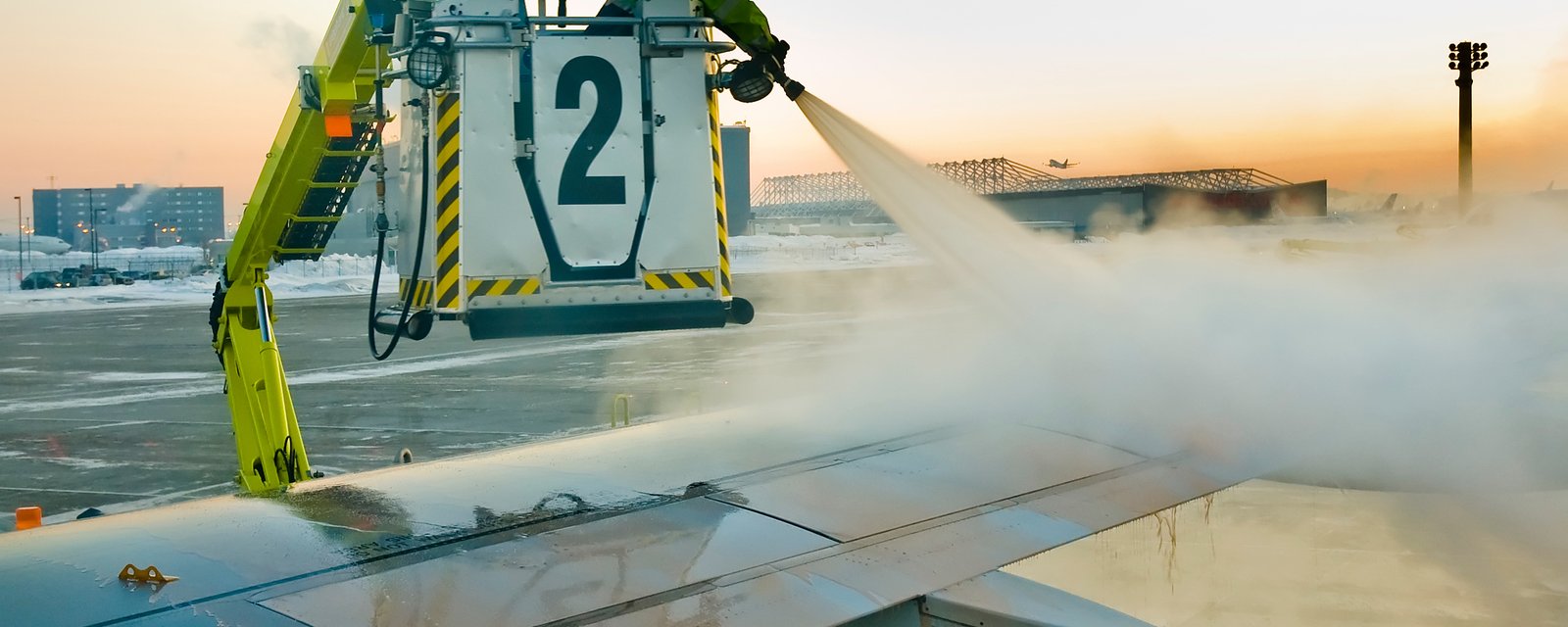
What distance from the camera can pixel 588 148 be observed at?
191 inches

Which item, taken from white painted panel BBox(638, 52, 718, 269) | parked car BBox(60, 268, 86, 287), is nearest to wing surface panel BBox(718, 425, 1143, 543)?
white painted panel BBox(638, 52, 718, 269)

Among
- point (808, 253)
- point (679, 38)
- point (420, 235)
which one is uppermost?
point (808, 253)

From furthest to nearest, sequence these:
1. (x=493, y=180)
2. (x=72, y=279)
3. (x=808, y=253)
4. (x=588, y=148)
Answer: (x=808, y=253) → (x=72, y=279) → (x=588, y=148) → (x=493, y=180)

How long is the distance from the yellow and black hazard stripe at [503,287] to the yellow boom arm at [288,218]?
159 cm

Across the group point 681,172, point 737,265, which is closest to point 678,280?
point 681,172

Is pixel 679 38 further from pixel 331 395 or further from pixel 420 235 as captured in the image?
pixel 331 395

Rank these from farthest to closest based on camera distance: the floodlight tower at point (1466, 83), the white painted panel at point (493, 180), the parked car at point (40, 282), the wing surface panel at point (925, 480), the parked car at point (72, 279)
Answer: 1. the parked car at point (72, 279)
2. the parked car at point (40, 282)
3. the floodlight tower at point (1466, 83)
4. the white painted panel at point (493, 180)
5. the wing surface panel at point (925, 480)

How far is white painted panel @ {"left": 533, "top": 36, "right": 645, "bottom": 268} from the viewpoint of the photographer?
478cm

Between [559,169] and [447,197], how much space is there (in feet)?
1.42

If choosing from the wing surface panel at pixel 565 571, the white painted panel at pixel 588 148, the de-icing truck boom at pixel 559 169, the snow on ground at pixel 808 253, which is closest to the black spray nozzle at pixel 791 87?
the de-icing truck boom at pixel 559 169

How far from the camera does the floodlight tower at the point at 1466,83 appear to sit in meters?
32.9

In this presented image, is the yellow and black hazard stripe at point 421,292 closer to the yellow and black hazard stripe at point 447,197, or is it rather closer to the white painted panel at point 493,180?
the yellow and black hazard stripe at point 447,197

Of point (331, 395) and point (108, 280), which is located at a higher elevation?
point (108, 280)

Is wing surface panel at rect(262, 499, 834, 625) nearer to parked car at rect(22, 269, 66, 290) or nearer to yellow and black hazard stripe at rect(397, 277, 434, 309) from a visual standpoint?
yellow and black hazard stripe at rect(397, 277, 434, 309)
